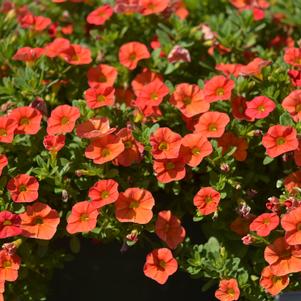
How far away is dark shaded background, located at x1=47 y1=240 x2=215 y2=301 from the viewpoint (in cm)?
224

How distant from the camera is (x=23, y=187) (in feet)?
6.50

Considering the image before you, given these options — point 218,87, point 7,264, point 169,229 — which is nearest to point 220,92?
point 218,87

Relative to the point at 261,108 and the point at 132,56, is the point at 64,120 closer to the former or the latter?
the point at 132,56

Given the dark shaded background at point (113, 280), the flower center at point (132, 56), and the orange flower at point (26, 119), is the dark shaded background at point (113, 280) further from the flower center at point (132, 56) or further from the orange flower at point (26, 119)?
the flower center at point (132, 56)

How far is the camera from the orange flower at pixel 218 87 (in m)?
2.17

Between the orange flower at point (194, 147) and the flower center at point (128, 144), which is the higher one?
the flower center at point (128, 144)

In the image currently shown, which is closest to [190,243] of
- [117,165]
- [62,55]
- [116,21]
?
[117,165]

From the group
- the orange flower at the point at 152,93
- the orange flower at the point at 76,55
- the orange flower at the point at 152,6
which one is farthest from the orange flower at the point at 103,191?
the orange flower at the point at 152,6

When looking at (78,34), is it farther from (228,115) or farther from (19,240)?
(19,240)

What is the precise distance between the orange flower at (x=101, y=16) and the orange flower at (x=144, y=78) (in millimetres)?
260

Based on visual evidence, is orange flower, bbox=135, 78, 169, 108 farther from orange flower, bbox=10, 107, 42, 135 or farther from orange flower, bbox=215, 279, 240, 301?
orange flower, bbox=215, 279, 240, 301

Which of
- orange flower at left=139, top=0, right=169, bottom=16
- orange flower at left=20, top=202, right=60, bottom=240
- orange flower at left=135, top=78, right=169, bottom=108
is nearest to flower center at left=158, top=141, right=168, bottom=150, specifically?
orange flower at left=135, top=78, right=169, bottom=108

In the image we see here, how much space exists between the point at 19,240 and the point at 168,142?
486mm

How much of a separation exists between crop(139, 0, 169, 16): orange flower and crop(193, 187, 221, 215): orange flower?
0.80 meters
